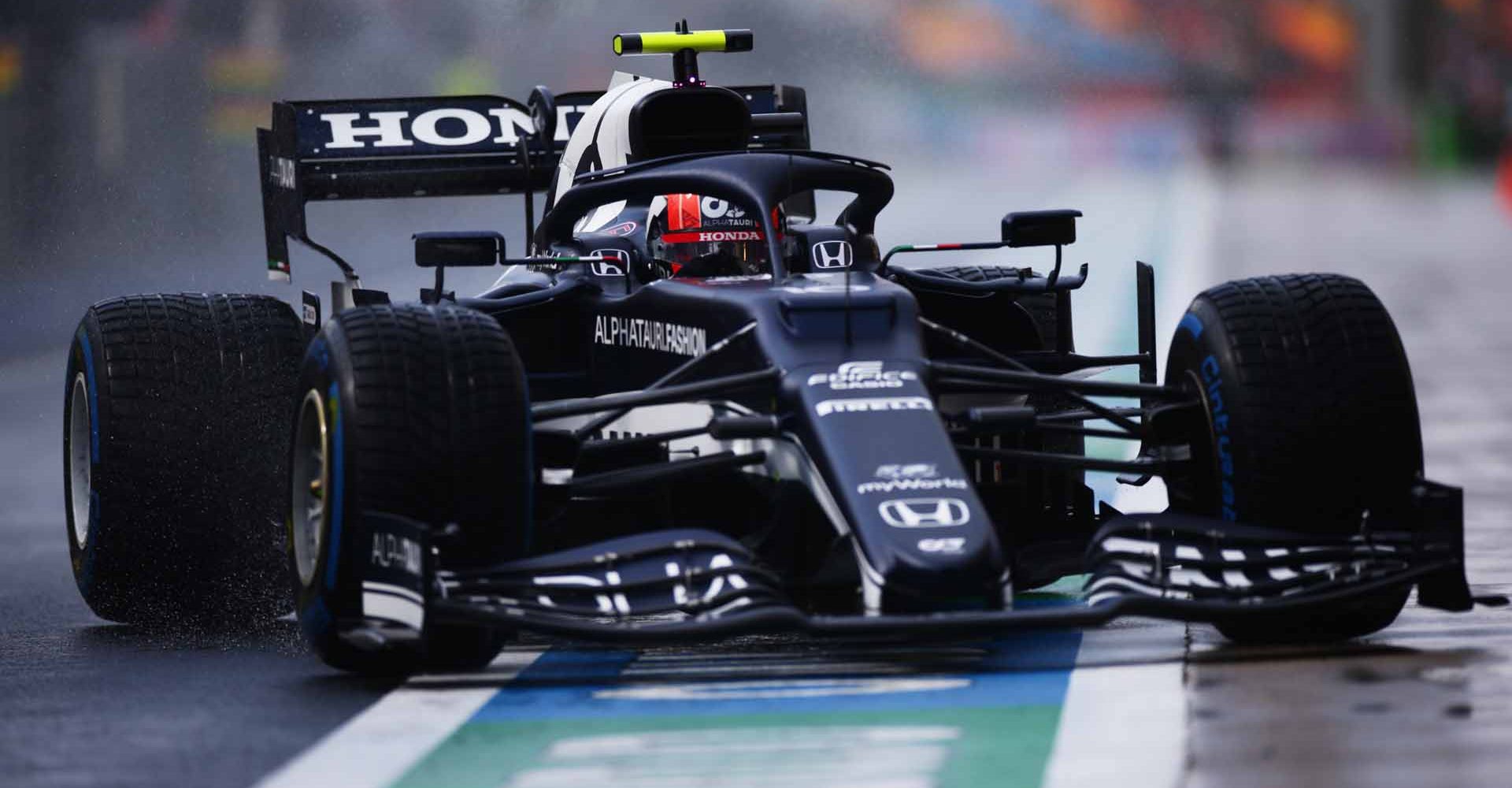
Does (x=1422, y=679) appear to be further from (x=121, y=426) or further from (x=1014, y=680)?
(x=121, y=426)

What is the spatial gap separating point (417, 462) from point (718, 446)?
123 cm

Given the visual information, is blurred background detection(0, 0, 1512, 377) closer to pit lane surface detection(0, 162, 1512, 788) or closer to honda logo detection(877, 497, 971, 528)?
pit lane surface detection(0, 162, 1512, 788)

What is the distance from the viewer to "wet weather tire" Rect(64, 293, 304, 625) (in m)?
9.36

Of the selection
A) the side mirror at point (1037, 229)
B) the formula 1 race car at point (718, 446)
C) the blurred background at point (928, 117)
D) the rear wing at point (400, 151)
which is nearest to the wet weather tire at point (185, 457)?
the formula 1 race car at point (718, 446)

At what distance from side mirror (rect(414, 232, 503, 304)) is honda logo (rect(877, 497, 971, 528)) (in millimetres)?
1856

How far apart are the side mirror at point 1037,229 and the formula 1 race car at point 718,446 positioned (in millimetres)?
17

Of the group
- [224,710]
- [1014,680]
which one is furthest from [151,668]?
[1014,680]

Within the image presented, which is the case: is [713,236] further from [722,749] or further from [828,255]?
[722,749]

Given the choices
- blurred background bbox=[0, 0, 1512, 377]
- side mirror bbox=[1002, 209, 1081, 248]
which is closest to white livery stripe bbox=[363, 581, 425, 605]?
side mirror bbox=[1002, 209, 1081, 248]

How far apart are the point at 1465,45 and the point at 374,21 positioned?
82.7ft

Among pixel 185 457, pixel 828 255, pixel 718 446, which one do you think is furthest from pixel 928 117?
pixel 718 446

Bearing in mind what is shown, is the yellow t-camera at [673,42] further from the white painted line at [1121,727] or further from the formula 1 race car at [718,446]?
the white painted line at [1121,727]

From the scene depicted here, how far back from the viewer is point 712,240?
9297 millimetres

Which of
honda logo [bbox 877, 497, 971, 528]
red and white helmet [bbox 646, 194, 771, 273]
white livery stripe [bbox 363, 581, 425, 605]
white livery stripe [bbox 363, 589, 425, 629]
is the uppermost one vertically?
red and white helmet [bbox 646, 194, 771, 273]
